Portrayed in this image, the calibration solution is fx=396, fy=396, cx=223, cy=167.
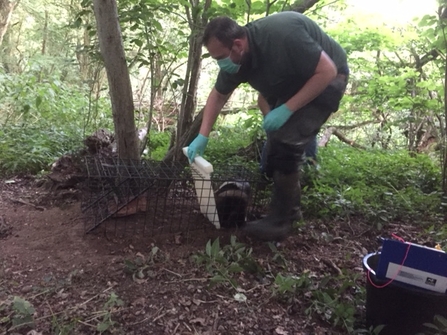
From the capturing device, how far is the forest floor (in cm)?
A: 161

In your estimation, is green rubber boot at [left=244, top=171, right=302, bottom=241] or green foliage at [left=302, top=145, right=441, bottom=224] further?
green foliage at [left=302, top=145, right=441, bottom=224]

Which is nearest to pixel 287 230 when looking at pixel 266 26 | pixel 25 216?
pixel 266 26

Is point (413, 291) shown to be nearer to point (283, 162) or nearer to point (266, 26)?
point (283, 162)

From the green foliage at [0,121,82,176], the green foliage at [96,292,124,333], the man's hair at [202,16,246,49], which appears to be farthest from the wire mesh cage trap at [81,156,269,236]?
the green foliage at [0,121,82,176]

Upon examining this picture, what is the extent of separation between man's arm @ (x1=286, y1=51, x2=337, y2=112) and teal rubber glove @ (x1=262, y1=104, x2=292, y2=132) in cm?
3

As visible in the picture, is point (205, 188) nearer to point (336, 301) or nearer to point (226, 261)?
point (226, 261)

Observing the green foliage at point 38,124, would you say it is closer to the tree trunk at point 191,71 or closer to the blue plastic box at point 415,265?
the tree trunk at point 191,71

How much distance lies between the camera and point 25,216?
8.40 feet

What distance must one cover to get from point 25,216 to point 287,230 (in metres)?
1.68

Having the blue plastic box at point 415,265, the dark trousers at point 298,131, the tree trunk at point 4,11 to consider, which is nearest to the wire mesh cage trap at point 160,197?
the dark trousers at point 298,131

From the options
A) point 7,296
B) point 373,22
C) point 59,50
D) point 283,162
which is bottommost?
point 7,296

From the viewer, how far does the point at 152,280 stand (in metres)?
1.90

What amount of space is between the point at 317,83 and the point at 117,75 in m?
1.29

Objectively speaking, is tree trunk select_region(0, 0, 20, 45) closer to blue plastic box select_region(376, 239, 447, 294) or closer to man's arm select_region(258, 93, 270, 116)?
man's arm select_region(258, 93, 270, 116)
